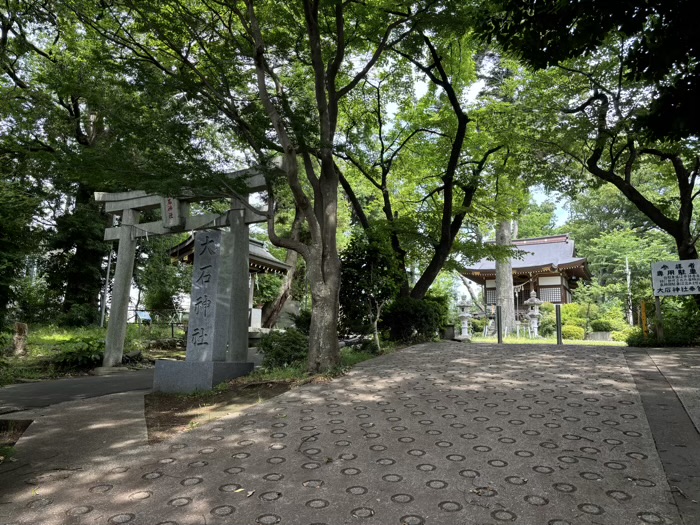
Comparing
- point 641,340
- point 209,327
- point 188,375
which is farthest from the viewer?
point 641,340

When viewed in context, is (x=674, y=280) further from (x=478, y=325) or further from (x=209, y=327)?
(x=478, y=325)

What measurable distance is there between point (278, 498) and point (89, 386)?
7.56m

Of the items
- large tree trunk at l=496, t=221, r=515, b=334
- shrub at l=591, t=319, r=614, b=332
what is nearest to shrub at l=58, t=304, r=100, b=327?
large tree trunk at l=496, t=221, r=515, b=334

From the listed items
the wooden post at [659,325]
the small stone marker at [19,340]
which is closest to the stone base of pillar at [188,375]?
the small stone marker at [19,340]

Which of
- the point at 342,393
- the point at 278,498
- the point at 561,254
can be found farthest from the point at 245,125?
the point at 561,254

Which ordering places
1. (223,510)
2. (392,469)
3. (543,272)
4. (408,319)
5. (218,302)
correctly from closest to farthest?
(223,510)
(392,469)
(218,302)
(408,319)
(543,272)

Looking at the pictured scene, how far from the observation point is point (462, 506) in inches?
126

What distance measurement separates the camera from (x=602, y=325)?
20.9 m

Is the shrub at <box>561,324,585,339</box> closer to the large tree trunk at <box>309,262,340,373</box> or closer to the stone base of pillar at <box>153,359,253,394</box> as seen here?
the large tree trunk at <box>309,262,340,373</box>

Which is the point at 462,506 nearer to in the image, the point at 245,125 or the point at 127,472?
the point at 127,472

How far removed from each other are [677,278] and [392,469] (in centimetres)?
1039

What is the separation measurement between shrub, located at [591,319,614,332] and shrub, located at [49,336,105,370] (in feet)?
65.7

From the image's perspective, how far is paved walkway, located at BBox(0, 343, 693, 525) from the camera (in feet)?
10.4

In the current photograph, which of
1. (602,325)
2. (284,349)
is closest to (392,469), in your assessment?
(284,349)
